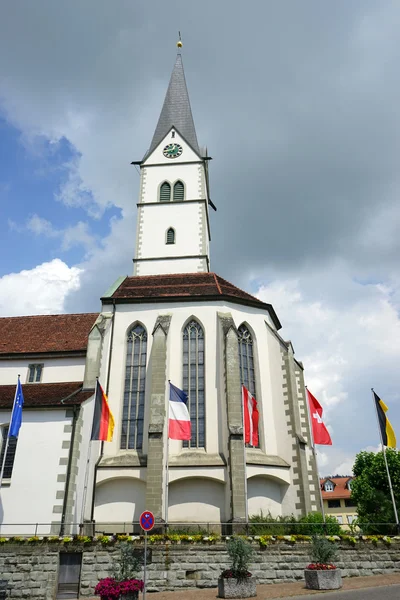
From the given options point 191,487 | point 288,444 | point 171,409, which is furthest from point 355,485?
point 171,409

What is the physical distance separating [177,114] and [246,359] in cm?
2568

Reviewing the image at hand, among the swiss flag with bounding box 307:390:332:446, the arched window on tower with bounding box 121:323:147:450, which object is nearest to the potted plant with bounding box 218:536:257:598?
the swiss flag with bounding box 307:390:332:446

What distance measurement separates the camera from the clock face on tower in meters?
34.7

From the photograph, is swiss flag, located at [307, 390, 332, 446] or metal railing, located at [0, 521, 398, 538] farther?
swiss flag, located at [307, 390, 332, 446]

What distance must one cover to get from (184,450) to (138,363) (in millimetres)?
5025

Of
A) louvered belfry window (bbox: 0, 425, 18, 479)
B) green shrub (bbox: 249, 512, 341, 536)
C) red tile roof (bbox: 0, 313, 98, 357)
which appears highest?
red tile roof (bbox: 0, 313, 98, 357)

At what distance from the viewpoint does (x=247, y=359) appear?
22.8 metres

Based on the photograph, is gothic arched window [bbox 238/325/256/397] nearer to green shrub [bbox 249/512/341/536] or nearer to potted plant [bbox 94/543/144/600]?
green shrub [bbox 249/512/341/536]

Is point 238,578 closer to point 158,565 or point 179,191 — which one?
point 158,565

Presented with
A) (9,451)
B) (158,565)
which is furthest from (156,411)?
(158,565)

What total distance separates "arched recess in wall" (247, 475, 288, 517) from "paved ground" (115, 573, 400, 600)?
641 cm

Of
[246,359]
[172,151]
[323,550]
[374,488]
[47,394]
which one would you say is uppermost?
[172,151]

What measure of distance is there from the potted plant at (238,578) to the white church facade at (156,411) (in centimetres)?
565

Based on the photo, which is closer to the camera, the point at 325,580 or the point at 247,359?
the point at 325,580
